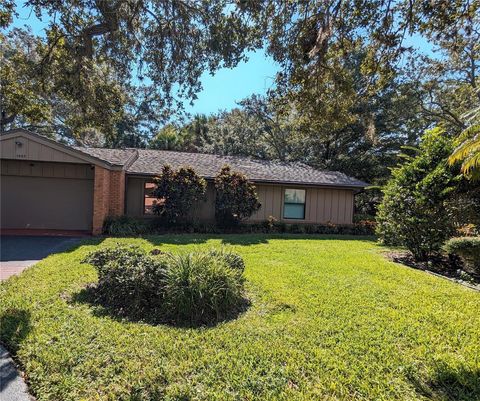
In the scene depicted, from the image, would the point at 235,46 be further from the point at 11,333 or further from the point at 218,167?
the point at 218,167

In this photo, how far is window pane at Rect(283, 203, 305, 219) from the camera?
15508 mm

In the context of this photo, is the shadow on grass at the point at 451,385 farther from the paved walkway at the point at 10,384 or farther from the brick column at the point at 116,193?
the brick column at the point at 116,193

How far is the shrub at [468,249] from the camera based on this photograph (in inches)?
277

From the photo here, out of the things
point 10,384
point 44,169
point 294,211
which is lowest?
point 10,384

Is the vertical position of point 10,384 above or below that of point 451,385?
below

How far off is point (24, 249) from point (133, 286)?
6.06 metres

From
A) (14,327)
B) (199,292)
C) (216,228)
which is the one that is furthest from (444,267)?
(14,327)

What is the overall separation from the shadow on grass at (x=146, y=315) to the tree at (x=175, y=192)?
24.8 ft

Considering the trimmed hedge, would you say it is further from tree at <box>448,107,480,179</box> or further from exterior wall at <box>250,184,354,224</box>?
tree at <box>448,107,480,179</box>

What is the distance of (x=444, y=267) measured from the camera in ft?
26.6

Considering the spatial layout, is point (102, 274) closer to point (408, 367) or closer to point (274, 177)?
point (408, 367)

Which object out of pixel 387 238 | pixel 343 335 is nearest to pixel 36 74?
pixel 343 335

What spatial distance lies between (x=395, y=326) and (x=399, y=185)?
5.55 meters

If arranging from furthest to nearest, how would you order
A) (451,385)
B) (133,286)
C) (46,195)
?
(46,195)
(133,286)
(451,385)
